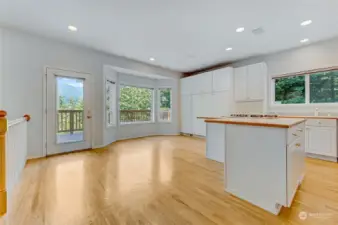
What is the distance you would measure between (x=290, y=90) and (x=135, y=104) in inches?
193

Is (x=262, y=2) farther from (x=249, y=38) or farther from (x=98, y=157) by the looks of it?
(x=98, y=157)

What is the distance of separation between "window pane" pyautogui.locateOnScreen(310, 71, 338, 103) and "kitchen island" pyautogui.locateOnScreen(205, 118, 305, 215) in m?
3.06

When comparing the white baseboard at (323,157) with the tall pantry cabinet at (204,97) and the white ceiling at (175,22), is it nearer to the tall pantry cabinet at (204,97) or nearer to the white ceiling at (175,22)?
the tall pantry cabinet at (204,97)

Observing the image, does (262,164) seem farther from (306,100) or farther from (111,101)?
(111,101)

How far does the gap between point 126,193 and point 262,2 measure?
3.21 metres

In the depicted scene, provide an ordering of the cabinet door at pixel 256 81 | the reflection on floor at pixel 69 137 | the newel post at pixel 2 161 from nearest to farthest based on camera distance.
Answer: the newel post at pixel 2 161 < the reflection on floor at pixel 69 137 < the cabinet door at pixel 256 81

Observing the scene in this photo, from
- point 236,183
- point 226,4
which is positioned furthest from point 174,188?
point 226,4

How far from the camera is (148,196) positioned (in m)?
2.08

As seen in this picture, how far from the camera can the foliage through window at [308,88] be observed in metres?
4.00

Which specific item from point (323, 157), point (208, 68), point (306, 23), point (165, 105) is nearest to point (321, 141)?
point (323, 157)

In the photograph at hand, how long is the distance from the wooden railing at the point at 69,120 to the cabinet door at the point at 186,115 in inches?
148

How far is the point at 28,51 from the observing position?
3.71 metres

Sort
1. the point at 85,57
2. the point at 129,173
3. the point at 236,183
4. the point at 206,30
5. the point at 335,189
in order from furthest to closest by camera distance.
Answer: the point at 85,57 < the point at 206,30 < the point at 129,173 < the point at 335,189 < the point at 236,183

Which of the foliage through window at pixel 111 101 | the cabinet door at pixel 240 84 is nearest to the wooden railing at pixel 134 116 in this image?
the foliage through window at pixel 111 101
